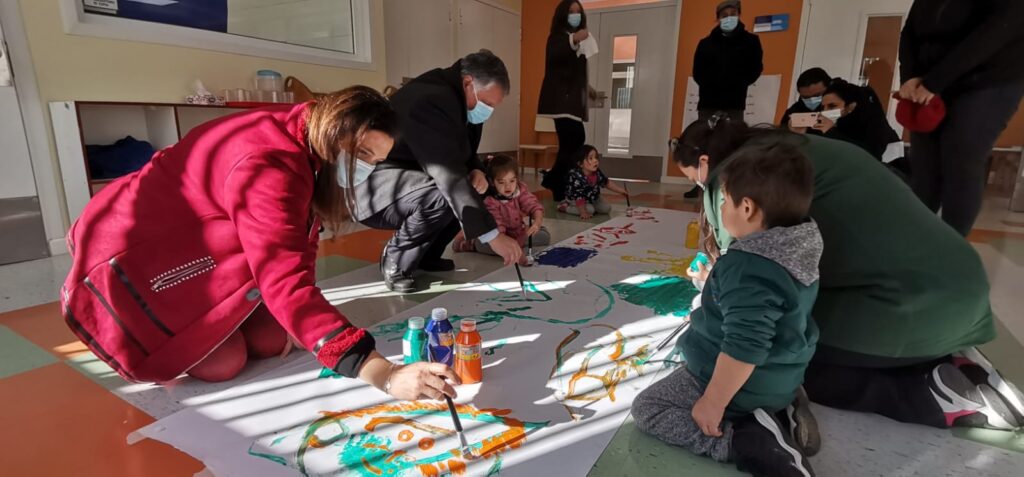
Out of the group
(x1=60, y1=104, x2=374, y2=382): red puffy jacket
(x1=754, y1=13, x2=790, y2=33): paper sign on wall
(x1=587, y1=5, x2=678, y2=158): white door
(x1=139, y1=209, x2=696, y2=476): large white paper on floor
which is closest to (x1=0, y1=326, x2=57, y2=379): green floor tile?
(x1=60, y1=104, x2=374, y2=382): red puffy jacket

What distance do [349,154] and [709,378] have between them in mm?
881

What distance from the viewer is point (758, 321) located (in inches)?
35.8

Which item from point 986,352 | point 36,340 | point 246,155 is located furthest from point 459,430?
point 986,352

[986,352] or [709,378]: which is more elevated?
[709,378]

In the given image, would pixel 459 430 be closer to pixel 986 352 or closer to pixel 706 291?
pixel 706 291

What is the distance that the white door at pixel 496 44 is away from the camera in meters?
5.90

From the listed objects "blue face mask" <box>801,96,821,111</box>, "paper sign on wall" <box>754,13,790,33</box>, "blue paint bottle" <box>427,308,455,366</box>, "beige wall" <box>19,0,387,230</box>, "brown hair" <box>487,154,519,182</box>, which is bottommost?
"blue paint bottle" <box>427,308,455,366</box>

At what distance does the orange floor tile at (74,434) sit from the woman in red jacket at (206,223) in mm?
129

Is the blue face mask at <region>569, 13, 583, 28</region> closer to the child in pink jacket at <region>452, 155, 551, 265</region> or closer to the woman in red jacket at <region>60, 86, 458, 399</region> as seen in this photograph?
the child in pink jacket at <region>452, 155, 551, 265</region>

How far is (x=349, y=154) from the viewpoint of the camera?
A: 1.08 meters

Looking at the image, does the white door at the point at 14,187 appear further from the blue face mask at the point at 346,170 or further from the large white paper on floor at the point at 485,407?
the blue face mask at the point at 346,170

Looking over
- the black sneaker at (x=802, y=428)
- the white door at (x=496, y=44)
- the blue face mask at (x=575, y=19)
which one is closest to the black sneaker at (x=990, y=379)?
the black sneaker at (x=802, y=428)

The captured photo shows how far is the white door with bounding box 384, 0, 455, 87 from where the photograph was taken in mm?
4875

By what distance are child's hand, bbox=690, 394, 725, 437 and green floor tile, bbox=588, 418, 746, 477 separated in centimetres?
7
